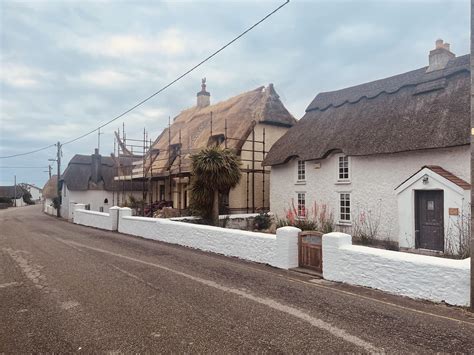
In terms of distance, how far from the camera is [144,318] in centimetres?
568

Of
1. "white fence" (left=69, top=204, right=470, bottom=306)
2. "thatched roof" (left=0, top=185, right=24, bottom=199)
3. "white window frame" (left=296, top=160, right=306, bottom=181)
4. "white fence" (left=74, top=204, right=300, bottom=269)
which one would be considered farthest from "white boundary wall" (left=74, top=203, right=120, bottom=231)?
"thatched roof" (left=0, top=185, right=24, bottom=199)

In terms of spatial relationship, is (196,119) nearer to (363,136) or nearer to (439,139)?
(363,136)

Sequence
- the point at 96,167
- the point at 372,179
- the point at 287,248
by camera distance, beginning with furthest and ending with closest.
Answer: the point at 96,167 → the point at 372,179 → the point at 287,248

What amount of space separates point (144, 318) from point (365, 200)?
39.0ft

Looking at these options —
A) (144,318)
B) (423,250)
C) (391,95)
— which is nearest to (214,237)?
(144,318)

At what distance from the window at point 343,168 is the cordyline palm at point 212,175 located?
4610 mm

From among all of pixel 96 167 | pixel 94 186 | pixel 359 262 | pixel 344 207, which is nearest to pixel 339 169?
pixel 344 207

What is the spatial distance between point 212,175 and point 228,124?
8097 millimetres

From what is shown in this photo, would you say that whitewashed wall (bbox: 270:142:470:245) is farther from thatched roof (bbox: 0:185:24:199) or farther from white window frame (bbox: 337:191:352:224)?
thatched roof (bbox: 0:185:24:199)

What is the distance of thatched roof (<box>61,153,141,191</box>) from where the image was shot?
35031mm

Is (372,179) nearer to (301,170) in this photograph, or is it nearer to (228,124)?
(301,170)

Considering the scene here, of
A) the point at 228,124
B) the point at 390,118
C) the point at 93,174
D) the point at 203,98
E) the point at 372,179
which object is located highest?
the point at 203,98

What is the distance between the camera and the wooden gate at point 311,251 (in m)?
9.08

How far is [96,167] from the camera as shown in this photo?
120 ft
